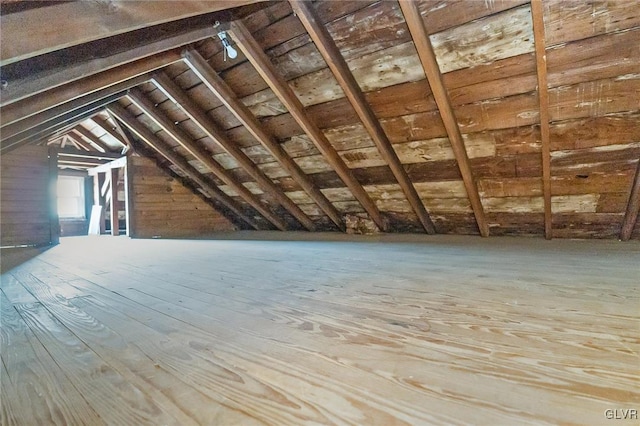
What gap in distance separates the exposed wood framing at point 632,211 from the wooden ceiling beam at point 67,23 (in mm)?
3490

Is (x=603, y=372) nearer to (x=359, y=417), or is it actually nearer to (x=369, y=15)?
(x=359, y=417)

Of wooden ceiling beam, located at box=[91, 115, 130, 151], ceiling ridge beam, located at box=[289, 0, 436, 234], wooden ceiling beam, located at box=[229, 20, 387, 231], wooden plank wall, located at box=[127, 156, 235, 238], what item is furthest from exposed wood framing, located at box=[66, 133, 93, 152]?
ceiling ridge beam, located at box=[289, 0, 436, 234]

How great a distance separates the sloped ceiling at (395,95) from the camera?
1.80m

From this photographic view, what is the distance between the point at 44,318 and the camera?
4.04 feet

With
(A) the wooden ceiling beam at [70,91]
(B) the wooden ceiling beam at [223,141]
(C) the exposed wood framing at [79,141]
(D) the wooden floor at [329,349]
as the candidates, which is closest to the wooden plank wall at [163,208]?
(B) the wooden ceiling beam at [223,141]

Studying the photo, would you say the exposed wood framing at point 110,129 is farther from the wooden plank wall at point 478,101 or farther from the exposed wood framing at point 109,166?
the wooden plank wall at point 478,101

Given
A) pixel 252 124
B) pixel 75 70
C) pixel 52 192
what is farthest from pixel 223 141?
pixel 52 192

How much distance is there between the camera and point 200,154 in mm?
4340

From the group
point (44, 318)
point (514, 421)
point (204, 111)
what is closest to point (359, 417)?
point (514, 421)

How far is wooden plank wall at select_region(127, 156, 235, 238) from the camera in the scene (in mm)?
5258

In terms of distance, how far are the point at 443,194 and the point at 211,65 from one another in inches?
108

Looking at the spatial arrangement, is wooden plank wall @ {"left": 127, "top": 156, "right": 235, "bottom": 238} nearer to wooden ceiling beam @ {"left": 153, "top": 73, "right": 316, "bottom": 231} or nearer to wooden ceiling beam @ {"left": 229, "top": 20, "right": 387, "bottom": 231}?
wooden ceiling beam @ {"left": 153, "top": 73, "right": 316, "bottom": 231}

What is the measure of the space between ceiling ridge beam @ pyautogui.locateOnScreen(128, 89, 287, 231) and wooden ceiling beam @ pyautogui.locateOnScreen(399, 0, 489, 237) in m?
3.10

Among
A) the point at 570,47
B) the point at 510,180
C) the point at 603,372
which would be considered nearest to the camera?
the point at 603,372
